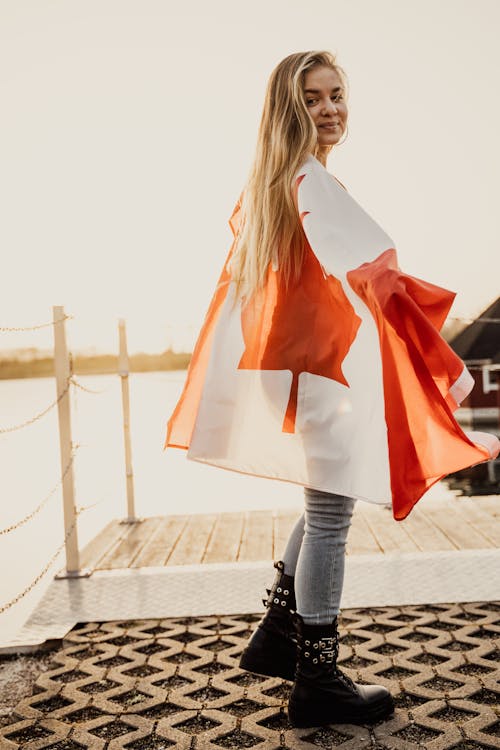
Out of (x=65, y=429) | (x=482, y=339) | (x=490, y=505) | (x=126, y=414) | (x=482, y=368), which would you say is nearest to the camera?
(x=65, y=429)

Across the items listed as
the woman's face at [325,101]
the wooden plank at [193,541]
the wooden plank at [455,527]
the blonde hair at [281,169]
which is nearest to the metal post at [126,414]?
the wooden plank at [193,541]

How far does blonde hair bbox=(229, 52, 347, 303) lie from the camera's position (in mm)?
1533

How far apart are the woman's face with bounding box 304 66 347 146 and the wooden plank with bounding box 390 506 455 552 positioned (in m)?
1.74

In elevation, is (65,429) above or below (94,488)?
above

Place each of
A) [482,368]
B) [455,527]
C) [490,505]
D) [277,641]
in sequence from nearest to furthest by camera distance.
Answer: [277,641], [455,527], [490,505], [482,368]

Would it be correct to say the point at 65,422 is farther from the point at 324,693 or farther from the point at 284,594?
the point at 324,693

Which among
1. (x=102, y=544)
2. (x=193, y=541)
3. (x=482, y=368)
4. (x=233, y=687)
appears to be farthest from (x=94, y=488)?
(x=482, y=368)

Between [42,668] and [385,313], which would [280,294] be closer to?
[385,313]

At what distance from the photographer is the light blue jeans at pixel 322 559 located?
1527 millimetres

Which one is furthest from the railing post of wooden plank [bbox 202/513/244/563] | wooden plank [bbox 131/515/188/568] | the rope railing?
wooden plank [bbox 202/513/244/563]

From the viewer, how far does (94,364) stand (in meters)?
3.70

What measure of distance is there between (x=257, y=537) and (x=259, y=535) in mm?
31

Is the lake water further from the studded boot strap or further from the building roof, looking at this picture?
the building roof

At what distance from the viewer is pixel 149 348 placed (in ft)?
13.2
